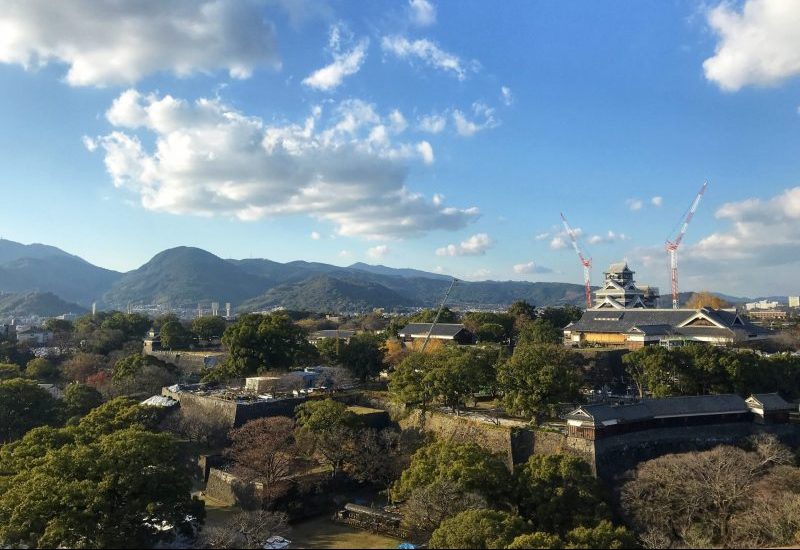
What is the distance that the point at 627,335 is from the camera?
3350 cm

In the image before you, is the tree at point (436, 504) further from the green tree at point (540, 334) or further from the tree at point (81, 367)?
the tree at point (81, 367)

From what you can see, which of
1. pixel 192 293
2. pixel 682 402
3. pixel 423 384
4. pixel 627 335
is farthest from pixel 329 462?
pixel 192 293

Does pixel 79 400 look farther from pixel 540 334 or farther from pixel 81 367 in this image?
pixel 540 334

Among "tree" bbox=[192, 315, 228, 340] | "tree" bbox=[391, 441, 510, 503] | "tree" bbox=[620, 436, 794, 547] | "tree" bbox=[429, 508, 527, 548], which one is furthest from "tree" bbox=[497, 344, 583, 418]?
"tree" bbox=[192, 315, 228, 340]

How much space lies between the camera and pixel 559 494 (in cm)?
1569

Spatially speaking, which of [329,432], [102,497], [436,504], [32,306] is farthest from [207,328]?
[32,306]

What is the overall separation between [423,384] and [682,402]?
1007 cm

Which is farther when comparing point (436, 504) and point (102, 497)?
point (436, 504)

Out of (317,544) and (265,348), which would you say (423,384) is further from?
(265,348)

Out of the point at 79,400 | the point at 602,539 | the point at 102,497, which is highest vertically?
the point at 602,539

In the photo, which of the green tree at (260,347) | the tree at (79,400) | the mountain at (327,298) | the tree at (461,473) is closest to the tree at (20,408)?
the tree at (79,400)

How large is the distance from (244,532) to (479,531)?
661 centimetres

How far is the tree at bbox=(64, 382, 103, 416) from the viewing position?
27.3 meters

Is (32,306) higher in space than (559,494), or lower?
higher
